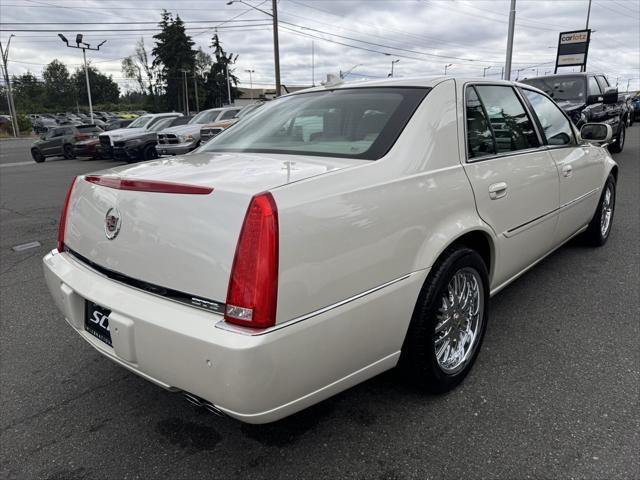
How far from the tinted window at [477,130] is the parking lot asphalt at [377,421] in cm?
120

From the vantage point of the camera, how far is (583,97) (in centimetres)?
965

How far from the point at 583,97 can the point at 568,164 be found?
7.50m

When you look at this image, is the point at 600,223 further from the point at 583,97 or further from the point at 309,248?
the point at 583,97

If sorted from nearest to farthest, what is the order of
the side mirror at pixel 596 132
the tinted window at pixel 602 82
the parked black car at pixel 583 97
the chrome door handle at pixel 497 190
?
1. the chrome door handle at pixel 497 190
2. the side mirror at pixel 596 132
3. the parked black car at pixel 583 97
4. the tinted window at pixel 602 82

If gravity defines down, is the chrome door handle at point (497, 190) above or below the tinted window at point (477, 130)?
below

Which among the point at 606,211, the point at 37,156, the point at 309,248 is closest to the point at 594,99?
the point at 606,211

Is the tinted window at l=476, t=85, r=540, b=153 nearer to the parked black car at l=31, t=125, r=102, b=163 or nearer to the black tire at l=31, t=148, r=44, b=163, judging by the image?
the parked black car at l=31, t=125, r=102, b=163

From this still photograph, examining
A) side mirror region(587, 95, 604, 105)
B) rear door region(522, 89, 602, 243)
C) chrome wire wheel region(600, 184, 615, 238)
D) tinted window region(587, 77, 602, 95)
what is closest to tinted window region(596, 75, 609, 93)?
tinted window region(587, 77, 602, 95)

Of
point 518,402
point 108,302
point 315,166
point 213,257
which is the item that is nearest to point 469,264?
point 518,402

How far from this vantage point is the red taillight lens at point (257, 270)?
1550mm

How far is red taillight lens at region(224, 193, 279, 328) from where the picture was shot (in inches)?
61.0

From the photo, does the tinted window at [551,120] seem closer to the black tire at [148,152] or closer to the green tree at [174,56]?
the black tire at [148,152]

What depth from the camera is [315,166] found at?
1972 mm

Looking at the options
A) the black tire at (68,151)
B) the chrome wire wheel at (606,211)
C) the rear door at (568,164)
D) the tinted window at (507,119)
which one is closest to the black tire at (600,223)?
the chrome wire wheel at (606,211)
